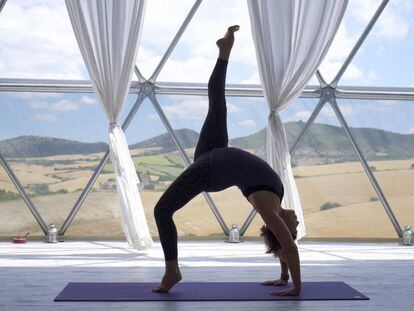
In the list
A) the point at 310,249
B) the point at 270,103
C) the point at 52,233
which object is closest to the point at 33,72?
the point at 52,233

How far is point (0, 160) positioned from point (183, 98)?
3255mm

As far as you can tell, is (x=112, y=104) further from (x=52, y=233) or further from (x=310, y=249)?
(x=310, y=249)

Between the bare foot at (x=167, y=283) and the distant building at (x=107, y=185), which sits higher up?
the distant building at (x=107, y=185)

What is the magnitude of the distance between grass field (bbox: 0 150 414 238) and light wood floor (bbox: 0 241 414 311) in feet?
5.08

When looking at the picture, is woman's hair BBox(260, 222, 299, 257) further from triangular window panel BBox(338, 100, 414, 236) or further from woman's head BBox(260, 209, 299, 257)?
triangular window panel BBox(338, 100, 414, 236)

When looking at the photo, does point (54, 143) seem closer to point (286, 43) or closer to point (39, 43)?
point (39, 43)

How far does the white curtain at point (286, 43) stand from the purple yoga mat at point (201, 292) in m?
3.39

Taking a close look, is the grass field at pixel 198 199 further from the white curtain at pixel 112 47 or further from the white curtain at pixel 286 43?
the white curtain at pixel 286 43

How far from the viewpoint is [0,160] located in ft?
34.2

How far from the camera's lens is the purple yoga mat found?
17.5 feet

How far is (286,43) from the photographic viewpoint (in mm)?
9266

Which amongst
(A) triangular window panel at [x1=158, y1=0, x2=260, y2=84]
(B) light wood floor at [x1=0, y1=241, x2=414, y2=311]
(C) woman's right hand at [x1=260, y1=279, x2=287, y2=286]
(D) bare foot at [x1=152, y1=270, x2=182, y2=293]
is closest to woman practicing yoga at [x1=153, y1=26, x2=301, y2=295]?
(D) bare foot at [x1=152, y1=270, x2=182, y2=293]

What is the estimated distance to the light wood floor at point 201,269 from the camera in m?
5.08

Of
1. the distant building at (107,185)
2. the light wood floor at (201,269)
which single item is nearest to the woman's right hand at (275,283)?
the light wood floor at (201,269)
